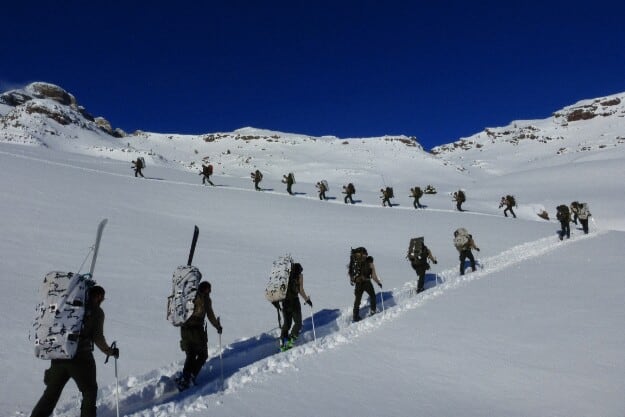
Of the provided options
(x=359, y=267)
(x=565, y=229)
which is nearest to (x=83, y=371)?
(x=359, y=267)

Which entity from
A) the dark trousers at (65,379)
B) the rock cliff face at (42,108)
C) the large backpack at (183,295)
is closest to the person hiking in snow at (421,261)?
the large backpack at (183,295)

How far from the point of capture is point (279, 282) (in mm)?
8742

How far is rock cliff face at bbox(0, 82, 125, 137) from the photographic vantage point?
270 feet

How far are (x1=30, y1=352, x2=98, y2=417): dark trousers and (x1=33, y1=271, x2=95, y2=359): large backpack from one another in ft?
0.69

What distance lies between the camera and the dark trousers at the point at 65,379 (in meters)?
4.80

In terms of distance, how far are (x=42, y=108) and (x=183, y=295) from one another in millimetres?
100039

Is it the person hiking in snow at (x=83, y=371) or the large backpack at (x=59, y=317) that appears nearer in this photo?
the large backpack at (x=59, y=317)

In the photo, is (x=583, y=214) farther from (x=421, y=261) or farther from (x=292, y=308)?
(x=292, y=308)

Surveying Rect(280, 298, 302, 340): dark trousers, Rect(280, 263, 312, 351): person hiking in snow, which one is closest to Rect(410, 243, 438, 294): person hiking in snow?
Rect(280, 263, 312, 351): person hiking in snow

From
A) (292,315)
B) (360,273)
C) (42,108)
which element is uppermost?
(42,108)

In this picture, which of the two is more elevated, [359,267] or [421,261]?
[359,267]

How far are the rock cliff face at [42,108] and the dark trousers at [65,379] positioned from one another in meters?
86.9

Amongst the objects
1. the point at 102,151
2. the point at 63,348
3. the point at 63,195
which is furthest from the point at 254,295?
the point at 102,151

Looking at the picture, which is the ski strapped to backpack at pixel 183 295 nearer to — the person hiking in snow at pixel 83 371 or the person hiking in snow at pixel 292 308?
the person hiking in snow at pixel 83 371
